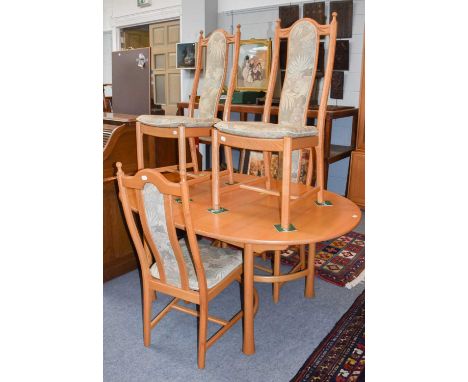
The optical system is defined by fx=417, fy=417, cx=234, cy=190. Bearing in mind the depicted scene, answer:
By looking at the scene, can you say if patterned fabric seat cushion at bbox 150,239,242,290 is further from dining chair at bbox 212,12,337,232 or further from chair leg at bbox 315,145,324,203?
chair leg at bbox 315,145,324,203

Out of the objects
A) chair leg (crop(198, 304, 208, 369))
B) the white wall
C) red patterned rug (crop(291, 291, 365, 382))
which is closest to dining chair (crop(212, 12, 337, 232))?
chair leg (crop(198, 304, 208, 369))

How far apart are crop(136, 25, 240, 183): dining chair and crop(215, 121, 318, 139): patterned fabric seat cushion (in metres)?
0.41

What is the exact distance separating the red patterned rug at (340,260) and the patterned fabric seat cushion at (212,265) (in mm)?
969

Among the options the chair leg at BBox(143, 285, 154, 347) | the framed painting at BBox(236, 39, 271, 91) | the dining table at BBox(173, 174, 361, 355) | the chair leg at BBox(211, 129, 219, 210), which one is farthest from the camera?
the framed painting at BBox(236, 39, 271, 91)

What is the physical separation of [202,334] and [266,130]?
0.94 m

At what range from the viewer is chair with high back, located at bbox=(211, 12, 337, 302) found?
1847 mm

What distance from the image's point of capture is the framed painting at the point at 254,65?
4782mm

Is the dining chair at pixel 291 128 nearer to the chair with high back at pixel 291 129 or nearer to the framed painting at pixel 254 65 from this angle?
the chair with high back at pixel 291 129
